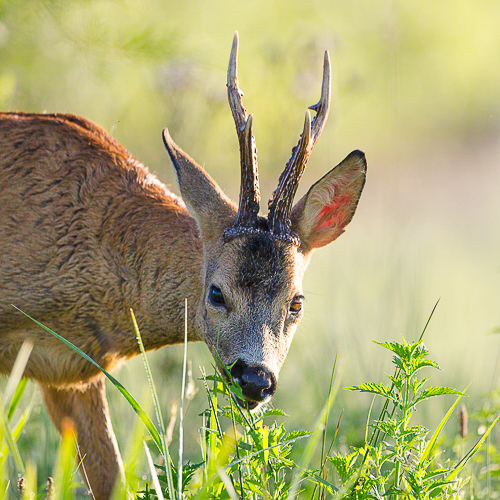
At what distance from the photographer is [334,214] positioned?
416 cm

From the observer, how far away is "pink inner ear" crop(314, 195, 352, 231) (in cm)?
410

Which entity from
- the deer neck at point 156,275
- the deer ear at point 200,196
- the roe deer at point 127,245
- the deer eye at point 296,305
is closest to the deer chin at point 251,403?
the roe deer at point 127,245

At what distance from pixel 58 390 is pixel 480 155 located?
37.4 feet

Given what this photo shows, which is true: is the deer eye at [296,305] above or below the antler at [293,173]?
below

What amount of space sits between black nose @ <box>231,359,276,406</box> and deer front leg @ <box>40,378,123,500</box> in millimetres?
1421

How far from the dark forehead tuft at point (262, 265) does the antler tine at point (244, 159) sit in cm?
14

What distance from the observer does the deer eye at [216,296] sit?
3.59 metres

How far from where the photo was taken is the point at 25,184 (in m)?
4.06

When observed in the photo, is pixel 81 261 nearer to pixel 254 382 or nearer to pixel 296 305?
pixel 296 305

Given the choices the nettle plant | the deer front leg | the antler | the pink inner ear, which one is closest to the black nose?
the nettle plant

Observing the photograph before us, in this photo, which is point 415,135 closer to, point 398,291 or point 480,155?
point 480,155

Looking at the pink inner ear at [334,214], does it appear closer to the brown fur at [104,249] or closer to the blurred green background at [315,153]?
the brown fur at [104,249]

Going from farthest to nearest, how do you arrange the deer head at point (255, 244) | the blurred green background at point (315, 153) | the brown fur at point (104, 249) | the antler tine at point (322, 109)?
the blurred green background at point (315, 153) → the brown fur at point (104, 249) → the antler tine at point (322, 109) → the deer head at point (255, 244)

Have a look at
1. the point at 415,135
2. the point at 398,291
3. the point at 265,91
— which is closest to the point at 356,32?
the point at 415,135
